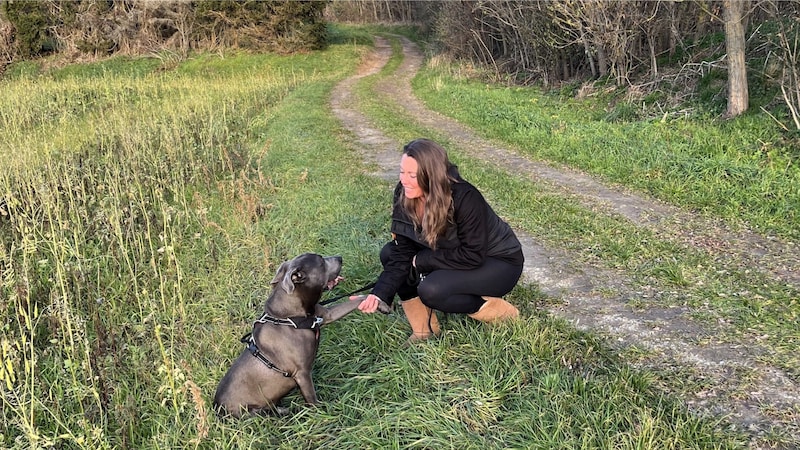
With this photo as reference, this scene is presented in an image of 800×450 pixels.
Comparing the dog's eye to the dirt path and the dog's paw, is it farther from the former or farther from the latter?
the dirt path

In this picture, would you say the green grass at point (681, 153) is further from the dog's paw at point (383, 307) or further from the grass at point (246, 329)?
the dog's paw at point (383, 307)

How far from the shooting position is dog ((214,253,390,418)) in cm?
332

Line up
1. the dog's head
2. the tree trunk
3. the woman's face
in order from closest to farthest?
the dog's head
the woman's face
the tree trunk

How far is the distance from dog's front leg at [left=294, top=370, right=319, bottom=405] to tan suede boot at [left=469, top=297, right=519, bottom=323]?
114cm

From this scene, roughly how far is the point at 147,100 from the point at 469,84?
30.8ft

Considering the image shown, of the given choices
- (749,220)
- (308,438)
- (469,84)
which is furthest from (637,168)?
(469,84)

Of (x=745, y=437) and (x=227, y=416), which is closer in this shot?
(x=745, y=437)

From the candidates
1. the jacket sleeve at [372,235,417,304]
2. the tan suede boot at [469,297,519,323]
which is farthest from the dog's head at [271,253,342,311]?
the tan suede boot at [469,297,519,323]

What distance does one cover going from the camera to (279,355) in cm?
332

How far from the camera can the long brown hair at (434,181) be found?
3.38 metres

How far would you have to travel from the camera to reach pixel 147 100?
1611cm

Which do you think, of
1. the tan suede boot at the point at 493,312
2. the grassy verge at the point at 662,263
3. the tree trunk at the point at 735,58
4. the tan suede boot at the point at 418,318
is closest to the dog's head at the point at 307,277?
the tan suede boot at the point at 418,318

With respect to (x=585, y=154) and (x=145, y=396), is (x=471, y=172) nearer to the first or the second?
(x=585, y=154)

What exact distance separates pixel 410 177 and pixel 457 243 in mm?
540
